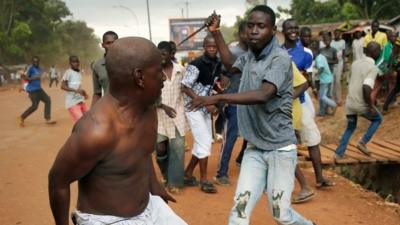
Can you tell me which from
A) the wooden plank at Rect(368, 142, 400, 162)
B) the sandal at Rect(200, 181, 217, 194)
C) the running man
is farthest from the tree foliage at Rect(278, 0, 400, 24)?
the running man

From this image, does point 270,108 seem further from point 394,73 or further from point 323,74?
point 394,73

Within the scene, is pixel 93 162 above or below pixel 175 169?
above

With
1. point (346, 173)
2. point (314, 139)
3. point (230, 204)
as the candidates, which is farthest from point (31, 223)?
point (346, 173)

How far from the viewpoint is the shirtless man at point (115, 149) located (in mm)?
1868

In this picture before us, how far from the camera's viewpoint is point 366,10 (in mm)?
22719

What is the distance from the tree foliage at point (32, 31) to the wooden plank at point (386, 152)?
2700 centimetres

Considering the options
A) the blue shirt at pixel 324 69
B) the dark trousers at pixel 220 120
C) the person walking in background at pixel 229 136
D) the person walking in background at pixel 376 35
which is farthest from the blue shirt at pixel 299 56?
the person walking in background at pixel 376 35

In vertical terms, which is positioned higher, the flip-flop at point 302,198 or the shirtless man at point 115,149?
the shirtless man at point 115,149

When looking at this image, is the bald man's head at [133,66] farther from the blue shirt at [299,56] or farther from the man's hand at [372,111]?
the man's hand at [372,111]

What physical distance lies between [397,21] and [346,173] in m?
10.3

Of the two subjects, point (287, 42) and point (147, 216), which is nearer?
point (147, 216)

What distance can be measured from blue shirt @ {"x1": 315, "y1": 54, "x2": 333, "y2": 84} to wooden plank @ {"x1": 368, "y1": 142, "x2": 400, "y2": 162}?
9.20 feet

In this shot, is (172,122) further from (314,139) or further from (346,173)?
(346,173)

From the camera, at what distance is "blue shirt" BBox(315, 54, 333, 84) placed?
952 centimetres
